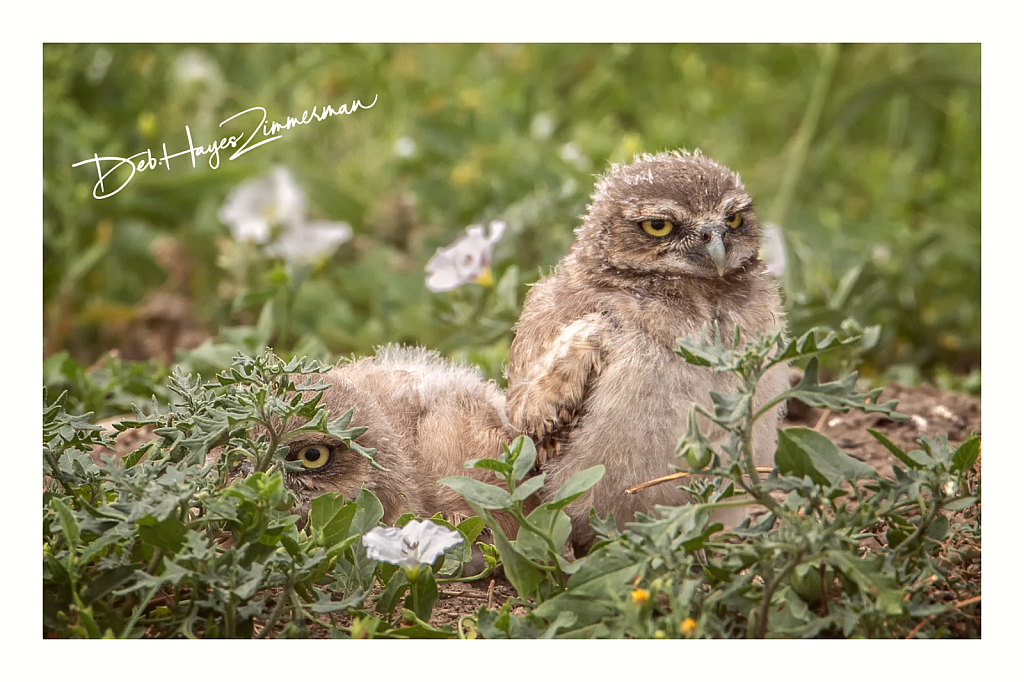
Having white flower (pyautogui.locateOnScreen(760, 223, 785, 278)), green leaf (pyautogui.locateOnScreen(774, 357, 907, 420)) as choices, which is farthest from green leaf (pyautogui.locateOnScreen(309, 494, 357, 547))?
white flower (pyautogui.locateOnScreen(760, 223, 785, 278))

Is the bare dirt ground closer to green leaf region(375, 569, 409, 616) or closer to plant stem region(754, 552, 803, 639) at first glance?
green leaf region(375, 569, 409, 616)

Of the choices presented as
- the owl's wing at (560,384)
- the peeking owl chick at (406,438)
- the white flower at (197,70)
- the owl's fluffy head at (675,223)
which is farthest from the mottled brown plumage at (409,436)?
the white flower at (197,70)

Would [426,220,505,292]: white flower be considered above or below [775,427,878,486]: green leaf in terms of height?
above

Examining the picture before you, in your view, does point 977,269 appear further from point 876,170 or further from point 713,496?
point 713,496

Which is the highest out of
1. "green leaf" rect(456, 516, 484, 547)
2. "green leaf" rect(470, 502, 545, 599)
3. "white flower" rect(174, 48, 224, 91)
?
"white flower" rect(174, 48, 224, 91)

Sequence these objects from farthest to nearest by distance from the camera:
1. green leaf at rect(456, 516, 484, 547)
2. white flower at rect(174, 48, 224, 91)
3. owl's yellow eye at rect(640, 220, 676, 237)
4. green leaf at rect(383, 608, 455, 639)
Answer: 1. white flower at rect(174, 48, 224, 91)
2. owl's yellow eye at rect(640, 220, 676, 237)
3. green leaf at rect(456, 516, 484, 547)
4. green leaf at rect(383, 608, 455, 639)

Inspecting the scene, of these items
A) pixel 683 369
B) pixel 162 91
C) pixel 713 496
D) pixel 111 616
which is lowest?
pixel 111 616

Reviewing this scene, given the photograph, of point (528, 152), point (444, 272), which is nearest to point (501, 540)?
point (444, 272)

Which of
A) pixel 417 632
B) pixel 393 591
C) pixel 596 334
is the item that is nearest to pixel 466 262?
pixel 596 334
